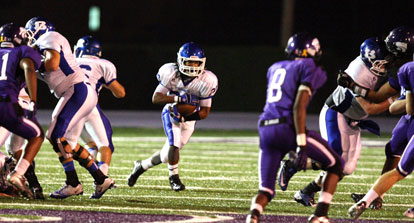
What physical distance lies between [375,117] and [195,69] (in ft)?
43.3

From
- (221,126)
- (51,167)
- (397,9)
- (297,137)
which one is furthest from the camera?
(397,9)

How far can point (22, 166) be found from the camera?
293 inches

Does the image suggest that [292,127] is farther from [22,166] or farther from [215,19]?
[215,19]

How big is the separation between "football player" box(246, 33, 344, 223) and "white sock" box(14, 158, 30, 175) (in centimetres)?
201

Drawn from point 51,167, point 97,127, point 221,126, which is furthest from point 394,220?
point 221,126

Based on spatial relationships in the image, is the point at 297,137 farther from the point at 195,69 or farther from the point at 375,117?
the point at 375,117

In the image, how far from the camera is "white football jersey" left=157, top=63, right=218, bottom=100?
345 inches

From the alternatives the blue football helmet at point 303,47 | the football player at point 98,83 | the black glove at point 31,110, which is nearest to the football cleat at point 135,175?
the football player at point 98,83

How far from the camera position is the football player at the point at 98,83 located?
8.65m

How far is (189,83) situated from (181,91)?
11cm

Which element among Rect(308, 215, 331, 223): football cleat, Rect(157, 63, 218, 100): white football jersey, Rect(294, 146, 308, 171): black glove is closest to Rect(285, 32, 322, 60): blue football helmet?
Rect(294, 146, 308, 171): black glove

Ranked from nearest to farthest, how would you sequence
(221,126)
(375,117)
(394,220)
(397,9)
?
(394,220) → (221,126) → (375,117) → (397,9)

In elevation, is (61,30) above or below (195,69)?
A: below

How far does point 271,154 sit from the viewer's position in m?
6.50
